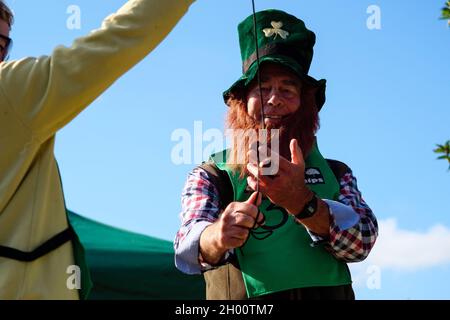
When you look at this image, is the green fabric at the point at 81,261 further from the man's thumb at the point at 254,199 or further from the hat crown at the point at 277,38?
the hat crown at the point at 277,38

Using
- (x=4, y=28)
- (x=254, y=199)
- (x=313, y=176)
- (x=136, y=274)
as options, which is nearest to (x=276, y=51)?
(x=313, y=176)

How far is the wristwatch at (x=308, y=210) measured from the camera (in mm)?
2451

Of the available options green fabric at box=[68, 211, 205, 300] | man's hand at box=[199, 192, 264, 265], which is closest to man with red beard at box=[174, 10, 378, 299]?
man's hand at box=[199, 192, 264, 265]

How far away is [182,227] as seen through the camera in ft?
8.50

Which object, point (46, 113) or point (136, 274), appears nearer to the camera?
point (46, 113)

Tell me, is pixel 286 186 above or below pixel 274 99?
below

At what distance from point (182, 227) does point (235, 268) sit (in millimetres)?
213

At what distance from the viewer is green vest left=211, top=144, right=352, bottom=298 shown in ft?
8.23

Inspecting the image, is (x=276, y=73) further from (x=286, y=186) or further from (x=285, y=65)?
(x=286, y=186)

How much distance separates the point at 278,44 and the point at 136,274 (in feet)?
6.84

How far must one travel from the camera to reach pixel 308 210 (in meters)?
2.46

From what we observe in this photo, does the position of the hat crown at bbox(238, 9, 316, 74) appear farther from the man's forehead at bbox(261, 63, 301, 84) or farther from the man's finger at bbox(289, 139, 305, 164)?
the man's finger at bbox(289, 139, 305, 164)
